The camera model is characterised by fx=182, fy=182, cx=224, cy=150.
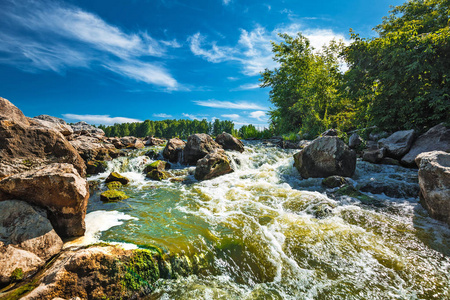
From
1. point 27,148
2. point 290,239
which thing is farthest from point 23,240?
point 290,239

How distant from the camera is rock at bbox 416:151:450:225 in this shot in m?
4.92

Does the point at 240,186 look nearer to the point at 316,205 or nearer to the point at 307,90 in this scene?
the point at 316,205

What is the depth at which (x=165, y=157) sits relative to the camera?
16.0 m

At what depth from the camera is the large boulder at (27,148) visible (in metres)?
5.02

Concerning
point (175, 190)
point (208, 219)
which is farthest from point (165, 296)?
point (175, 190)

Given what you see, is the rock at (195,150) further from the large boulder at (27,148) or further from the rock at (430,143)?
the rock at (430,143)

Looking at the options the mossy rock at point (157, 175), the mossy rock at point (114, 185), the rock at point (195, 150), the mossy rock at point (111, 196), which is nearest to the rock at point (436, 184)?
the mossy rock at point (111, 196)

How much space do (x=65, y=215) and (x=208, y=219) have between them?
3.53 metres

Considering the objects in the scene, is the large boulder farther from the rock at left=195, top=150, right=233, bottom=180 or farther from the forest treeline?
the forest treeline

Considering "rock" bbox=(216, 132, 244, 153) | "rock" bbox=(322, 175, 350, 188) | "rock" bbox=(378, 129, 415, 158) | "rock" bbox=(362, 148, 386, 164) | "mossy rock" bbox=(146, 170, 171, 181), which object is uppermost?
"rock" bbox=(216, 132, 244, 153)

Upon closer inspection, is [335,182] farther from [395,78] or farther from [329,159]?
[395,78]

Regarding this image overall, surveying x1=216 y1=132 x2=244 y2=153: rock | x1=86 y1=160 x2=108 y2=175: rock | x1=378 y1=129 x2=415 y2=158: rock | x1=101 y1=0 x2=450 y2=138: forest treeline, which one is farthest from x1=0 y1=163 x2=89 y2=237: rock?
x1=101 y1=0 x2=450 y2=138: forest treeline

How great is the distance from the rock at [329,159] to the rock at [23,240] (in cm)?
1033

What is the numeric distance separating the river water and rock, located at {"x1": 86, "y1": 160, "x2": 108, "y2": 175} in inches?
194
